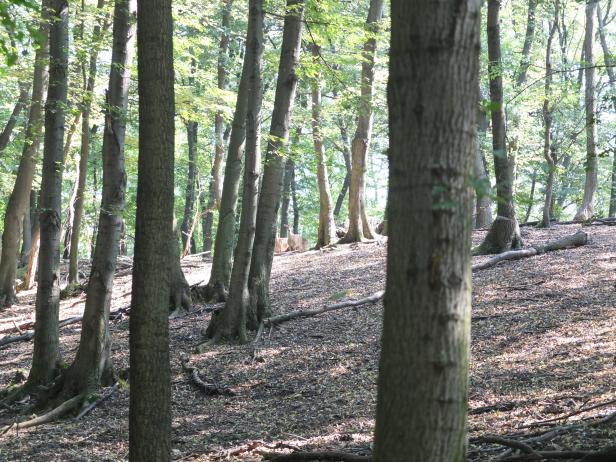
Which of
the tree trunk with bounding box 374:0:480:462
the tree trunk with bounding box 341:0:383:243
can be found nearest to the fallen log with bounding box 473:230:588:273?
the tree trunk with bounding box 341:0:383:243

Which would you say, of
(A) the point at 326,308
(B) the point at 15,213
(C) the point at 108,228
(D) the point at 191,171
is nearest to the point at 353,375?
(A) the point at 326,308

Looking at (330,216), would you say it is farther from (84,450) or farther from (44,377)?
(84,450)

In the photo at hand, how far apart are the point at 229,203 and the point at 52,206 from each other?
4514 mm

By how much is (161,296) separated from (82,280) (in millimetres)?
16134

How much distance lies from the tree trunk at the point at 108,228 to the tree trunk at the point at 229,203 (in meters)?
3.69

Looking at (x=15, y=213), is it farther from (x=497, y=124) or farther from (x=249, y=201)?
(x=497, y=124)

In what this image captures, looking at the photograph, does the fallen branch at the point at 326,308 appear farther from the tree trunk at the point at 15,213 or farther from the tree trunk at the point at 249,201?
the tree trunk at the point at 15,213

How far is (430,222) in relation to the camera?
7.72 ft

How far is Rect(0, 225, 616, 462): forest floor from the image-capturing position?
5570 mm

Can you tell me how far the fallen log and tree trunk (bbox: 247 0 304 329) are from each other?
4.00 m

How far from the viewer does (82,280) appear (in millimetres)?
19547

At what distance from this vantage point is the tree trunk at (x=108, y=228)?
7898mm

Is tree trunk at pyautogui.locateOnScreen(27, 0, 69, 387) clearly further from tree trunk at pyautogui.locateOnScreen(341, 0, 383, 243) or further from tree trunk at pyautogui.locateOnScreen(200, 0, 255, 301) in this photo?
tree trunk at pyautogui.locateOnScreen(341, 0, 383, 243)

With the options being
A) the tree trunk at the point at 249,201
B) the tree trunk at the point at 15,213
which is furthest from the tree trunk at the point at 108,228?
the tree trunk at the point at 15,213
